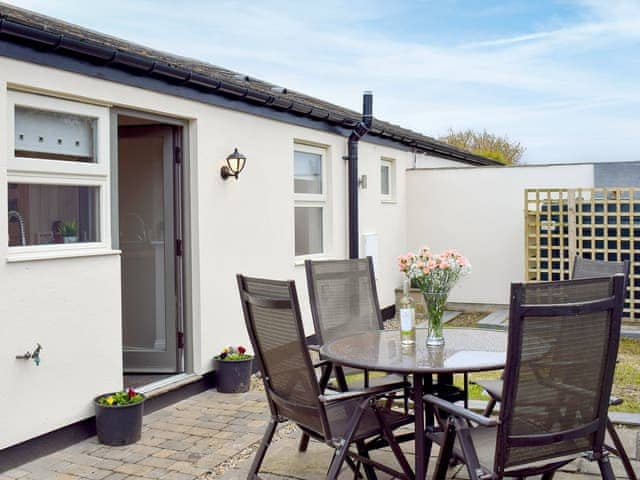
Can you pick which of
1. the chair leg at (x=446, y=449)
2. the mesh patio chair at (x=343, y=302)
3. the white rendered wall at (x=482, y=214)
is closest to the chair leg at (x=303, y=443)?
the mesh patio chair at (x=343, y=302)

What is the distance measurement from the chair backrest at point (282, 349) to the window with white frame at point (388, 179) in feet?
24.3

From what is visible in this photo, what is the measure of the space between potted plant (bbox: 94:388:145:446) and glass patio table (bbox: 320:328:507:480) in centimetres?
156

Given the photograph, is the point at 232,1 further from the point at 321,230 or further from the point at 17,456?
the point at 17,456

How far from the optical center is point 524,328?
8.69 ft

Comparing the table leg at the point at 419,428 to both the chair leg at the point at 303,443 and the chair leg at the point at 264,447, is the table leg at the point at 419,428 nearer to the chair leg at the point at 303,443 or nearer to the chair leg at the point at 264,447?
the chair leg at the point at 264,447

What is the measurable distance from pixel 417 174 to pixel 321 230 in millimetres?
3244

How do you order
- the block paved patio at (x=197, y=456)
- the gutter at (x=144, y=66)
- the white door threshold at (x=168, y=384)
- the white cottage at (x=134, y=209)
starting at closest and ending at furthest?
the block paved patio at (x=197, y=456), the gutter at (x=144, y=66), the white cottage at (x=134, y=209), the white door threshold at (x=168, y=384)

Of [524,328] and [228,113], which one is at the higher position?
[228,113]

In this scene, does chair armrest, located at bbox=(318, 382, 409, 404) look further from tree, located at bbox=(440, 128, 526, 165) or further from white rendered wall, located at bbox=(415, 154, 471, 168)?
tree, located at bbox=(440, 128, 526, 165)

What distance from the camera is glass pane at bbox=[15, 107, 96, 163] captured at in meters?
4.35

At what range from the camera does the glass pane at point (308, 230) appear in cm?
810

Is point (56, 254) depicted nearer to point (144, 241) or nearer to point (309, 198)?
point (144, 241)

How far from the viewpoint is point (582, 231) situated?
962 cm

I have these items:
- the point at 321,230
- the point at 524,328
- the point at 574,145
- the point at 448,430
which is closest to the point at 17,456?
the point at 448,430
